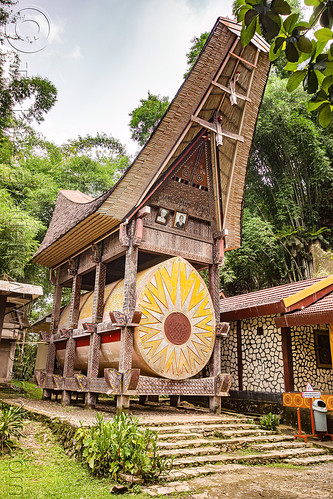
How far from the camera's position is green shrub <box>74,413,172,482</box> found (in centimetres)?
441

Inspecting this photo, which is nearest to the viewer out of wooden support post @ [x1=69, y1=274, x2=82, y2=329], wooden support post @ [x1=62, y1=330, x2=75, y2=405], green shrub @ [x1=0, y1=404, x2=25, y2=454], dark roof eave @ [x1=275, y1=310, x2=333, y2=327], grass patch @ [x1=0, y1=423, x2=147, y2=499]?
grass patch @ [x1=0, y1=423, x2=147, y2=499]

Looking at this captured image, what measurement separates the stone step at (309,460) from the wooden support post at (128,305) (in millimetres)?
3072

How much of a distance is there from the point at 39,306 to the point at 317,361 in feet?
67.1

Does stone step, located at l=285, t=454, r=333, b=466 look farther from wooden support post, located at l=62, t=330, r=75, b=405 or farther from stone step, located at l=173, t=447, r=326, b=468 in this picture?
wooden support post, located at l=62, t=330, r=75, b=405

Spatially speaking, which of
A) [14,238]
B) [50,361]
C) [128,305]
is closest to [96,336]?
[128,305]

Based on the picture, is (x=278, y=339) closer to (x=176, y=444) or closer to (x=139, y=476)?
(x=176, y=444)

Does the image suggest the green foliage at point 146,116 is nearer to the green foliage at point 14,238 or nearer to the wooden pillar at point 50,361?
the green foliage at point 14,238

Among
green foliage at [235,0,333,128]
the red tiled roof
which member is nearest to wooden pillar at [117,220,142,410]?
the red tiled roof

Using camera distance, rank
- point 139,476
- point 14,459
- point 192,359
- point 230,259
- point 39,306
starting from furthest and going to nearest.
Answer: point 39,306, point 230,259, point 192,359, point 14,459, point 139,476

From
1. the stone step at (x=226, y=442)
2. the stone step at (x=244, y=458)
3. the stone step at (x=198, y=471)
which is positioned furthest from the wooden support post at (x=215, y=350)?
the stone step at (x=198, y=471)

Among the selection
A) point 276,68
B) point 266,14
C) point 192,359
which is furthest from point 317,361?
point 276,68

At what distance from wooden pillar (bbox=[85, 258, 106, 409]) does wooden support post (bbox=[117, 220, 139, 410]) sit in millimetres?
1454

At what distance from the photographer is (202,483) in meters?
4.41

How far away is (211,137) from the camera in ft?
31.7
